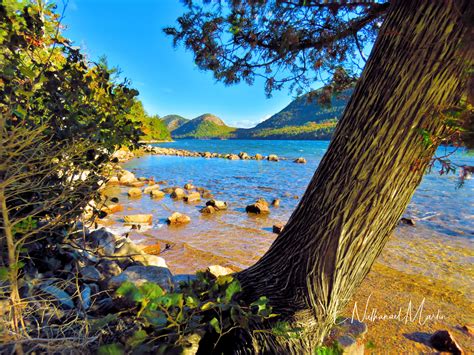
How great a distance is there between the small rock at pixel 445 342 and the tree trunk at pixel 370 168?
6.73ft

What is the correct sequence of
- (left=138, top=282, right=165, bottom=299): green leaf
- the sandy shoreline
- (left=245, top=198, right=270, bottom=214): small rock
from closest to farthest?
1. (left=138, top=282, right=165, bottom=299): green leaf
2. the sandy shoreline
3. (left=245, top=198, right=270, bottom=214): small rock

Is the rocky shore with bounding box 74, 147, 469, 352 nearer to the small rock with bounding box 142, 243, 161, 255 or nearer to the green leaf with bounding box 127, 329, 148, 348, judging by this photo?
the small rock with bounding box 142, 243, 161, 255

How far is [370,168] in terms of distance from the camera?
149 centimetres

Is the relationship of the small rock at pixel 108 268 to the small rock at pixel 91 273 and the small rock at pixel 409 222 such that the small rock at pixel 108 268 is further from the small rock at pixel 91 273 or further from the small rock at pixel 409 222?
the small rock at pixel 409 222

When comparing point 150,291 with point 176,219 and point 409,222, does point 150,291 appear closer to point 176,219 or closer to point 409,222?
point 176,219

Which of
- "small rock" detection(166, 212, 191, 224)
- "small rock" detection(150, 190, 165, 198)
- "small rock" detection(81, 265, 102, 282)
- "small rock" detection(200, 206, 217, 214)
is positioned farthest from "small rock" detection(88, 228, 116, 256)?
"small rock" detection(150, 190, 165, 198)

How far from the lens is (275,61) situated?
2.78m

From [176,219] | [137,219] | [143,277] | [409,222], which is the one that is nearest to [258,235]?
[176,219]

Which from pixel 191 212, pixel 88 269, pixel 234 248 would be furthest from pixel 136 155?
pixel 88 269

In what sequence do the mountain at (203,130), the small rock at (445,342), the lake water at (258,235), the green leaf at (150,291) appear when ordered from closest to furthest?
the green leaf at (150,291), the small rock at (445,342), the lake water at (258,235), the mountain at (203,130)

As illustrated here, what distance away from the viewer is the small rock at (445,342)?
2.74 m

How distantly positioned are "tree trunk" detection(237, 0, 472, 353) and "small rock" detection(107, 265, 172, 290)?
3.39 ft

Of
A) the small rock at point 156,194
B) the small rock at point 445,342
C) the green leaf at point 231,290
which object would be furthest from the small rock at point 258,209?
the green leaf at point 231,290

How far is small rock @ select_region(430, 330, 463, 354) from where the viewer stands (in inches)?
108
